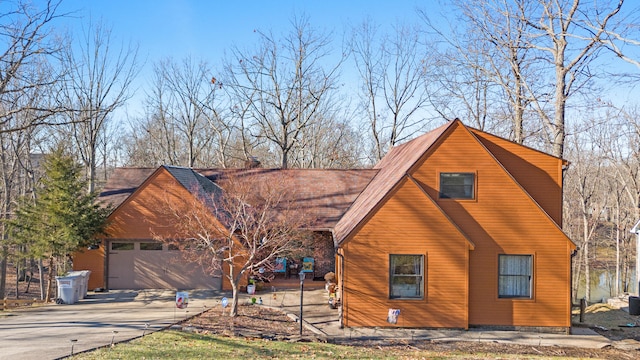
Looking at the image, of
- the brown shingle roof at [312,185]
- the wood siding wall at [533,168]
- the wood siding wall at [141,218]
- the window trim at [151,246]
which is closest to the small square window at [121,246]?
the wood siding wall at [141,218]

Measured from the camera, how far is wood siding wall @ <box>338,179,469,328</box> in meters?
14.8

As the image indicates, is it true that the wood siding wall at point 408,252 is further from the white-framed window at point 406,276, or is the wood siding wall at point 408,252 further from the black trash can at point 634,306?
the black trash can at point 634,306

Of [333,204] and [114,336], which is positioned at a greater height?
[333,204]

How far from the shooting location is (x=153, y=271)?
19.8 m

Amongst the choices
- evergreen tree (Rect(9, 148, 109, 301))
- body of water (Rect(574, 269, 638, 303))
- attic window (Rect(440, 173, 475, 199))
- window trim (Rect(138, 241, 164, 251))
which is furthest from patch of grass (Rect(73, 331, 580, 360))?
body of water (Rect(574, 269, 638, 303))

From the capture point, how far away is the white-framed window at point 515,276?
1505 cm

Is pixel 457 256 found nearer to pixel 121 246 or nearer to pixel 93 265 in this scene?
pixel 121 246

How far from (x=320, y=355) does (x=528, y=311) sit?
740cm

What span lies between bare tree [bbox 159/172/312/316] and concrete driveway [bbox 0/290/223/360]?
5.52ft

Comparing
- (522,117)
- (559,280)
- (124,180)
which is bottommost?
(559,280)

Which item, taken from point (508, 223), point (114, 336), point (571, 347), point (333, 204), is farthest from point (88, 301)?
point (571, 347)

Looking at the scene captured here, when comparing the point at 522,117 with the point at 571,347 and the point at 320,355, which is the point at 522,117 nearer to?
the point at 571,347

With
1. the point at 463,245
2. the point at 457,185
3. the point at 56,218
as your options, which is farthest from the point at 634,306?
the point at 56,218

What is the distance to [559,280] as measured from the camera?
1499 cm
